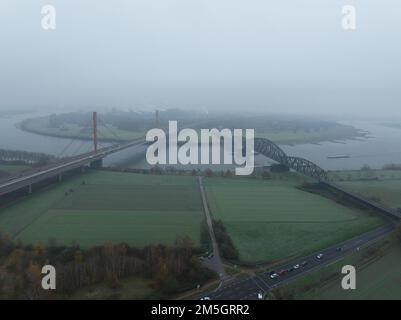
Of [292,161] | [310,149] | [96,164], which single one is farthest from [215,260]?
[310,149]

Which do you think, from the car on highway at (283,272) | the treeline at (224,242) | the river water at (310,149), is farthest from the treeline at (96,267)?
the river water at (310,149)

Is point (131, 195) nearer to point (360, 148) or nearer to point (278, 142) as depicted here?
point (278, 142)

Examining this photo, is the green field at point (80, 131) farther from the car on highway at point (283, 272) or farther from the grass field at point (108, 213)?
the car on highway at point (283, 272)

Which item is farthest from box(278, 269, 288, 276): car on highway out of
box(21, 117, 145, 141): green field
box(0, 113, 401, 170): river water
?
box(21, 117, 145, 141): green field

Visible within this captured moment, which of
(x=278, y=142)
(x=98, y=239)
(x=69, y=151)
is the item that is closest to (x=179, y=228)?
(x=98, y=239)

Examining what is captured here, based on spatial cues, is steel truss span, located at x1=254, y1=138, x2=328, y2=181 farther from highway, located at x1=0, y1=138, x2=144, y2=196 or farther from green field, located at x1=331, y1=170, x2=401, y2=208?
highway, located at x1=0, y1=138, x2=144, y2=196

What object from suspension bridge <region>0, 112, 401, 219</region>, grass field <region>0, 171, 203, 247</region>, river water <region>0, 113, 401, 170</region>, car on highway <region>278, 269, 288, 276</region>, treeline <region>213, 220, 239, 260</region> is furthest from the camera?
river water <region>0, 113, 401, 170</region>
